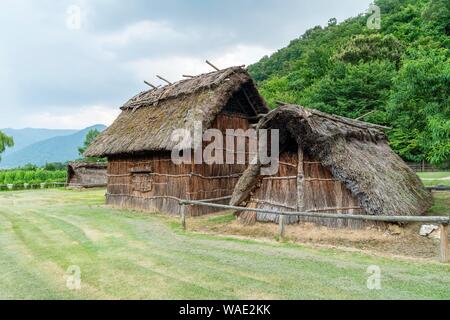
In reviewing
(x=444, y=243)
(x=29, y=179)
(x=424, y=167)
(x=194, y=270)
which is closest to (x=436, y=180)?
(x=424, y=167)

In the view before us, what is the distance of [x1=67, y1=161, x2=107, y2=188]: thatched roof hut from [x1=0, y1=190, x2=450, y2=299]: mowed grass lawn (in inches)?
917

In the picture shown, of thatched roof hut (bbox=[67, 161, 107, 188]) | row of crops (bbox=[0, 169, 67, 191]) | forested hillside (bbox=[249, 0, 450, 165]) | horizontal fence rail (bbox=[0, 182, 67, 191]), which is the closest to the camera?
forested hillside (bbox=[249, 0, 450, 165])

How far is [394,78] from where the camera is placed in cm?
1084

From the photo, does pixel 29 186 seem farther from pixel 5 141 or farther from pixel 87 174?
pixel 5 141

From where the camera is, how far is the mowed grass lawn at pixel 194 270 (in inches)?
189

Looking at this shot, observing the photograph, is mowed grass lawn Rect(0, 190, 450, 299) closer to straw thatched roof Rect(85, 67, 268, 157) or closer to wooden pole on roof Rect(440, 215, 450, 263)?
wooden pole on roof Rect(440, 215, 450, 263)

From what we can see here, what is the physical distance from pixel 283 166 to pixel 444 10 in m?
32.0

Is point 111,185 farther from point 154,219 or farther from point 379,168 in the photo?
point 379,168

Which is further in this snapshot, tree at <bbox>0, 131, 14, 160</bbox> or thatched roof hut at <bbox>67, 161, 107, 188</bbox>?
tree at <bbox>0, 131, 14, 160</bbox>

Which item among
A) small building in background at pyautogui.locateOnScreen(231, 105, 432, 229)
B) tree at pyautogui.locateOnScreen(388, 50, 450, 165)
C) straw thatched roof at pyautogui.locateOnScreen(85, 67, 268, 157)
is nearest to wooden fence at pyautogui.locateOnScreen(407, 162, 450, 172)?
straw thatched roof at pyautogui.locateOnScreen(85, 67, 268, 157)

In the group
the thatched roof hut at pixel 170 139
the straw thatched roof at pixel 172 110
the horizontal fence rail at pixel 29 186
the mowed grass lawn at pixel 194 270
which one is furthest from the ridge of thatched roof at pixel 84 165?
the mowed grass lawn at pixel 194 270

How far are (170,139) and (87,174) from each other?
71.1ft

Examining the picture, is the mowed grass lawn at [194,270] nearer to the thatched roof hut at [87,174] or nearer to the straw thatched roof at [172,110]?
the straw thatched roof at [172,110]

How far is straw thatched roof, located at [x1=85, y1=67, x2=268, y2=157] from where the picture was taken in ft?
43.6
